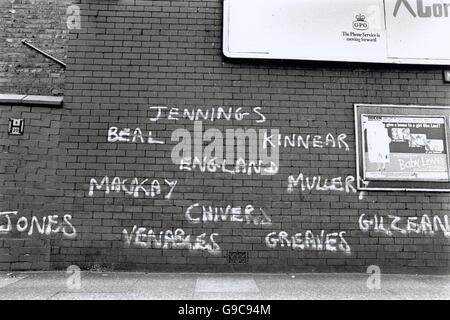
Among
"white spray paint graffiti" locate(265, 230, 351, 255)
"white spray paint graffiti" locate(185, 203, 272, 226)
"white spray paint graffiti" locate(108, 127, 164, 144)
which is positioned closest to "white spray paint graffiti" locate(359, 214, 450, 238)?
"white spray paint graffiti" locate(265, 230, 351, 255)

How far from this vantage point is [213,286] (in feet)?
17.9

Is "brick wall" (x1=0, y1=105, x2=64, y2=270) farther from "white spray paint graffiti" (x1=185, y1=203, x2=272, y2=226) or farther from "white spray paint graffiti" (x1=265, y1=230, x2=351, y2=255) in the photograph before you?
"white spray paint graffiti" (x1=265, y1=230, x2=351, y2=255)

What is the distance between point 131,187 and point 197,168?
1.06 metres

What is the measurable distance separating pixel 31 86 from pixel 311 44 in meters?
4.58

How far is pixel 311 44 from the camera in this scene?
6629mm

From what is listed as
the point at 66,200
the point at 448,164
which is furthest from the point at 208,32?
the point at 448,164

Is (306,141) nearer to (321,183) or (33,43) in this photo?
(321,183)

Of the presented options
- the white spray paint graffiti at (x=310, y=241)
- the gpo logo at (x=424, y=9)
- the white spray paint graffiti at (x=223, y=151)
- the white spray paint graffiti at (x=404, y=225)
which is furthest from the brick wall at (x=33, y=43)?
the gpo logo at (x=424, y=9)

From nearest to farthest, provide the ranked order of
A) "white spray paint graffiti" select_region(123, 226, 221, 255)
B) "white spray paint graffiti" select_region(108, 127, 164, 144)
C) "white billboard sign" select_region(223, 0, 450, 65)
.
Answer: "white spray paint graffiti" select_region(123, 226, 221, 255) < "white spray paint graffiti" select_region(108, 127, 164, 144) < "white billboard sign" select_region(223, 0, 450, 65)

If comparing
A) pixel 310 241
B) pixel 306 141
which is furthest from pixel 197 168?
pixel 310 241

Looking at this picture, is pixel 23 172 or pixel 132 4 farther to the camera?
pixel 132 4

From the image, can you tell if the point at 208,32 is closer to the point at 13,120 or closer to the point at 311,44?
the point at 311,44

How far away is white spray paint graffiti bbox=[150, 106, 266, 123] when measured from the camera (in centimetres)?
654

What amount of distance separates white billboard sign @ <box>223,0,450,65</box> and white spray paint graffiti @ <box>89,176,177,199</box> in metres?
2.37
